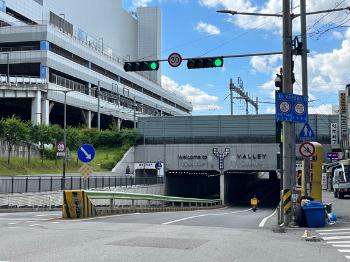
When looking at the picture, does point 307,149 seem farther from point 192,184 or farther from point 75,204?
point 192,184

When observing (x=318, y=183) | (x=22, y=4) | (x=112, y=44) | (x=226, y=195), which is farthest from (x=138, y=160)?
(x=112, y=44)

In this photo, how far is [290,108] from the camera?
18.4 m

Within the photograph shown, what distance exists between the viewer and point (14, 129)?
5641 centimetres

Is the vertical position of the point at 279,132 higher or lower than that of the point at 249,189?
higher

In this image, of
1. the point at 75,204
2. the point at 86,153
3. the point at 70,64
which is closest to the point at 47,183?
the point at 86,153

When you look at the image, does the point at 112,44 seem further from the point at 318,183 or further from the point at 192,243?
the point at 192,243

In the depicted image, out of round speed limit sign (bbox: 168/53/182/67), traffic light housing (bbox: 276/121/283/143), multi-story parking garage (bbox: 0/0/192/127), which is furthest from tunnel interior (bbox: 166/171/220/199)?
traffic light housing (bbox: 276/121/283/143)

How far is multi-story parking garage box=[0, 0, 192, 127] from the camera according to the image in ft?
260

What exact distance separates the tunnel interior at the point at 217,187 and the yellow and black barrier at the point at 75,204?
47.8 meters

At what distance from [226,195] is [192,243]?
57656 mm

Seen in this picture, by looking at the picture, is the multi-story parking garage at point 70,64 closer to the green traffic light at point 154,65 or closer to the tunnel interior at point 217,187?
the tunnel interior at point 217,187

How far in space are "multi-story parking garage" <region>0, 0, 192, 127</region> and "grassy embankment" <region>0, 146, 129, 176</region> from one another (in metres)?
9.61

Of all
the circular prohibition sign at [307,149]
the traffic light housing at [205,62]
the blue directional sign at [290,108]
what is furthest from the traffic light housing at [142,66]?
the circular prohibition sign at [307,149]

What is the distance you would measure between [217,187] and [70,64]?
32701 mm
